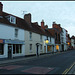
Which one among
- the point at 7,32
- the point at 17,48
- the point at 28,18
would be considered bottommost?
the point at 17,48

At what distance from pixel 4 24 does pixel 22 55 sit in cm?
777

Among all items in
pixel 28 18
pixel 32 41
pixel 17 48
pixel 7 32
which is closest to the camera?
pixel 7 32

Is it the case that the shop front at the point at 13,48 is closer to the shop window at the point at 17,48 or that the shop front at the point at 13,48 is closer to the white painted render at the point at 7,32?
the shop window at the point at 17,48

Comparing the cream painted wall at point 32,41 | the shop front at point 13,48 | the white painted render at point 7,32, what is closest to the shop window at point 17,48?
the shop front at point 13,48

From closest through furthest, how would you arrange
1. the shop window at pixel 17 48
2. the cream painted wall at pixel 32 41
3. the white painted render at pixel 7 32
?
1. the white painted render at pixel 7 32
2. the shop window at pixel 17 48
3. the cream painted wall at pixel 32 41

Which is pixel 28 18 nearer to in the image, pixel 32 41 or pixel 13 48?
pixel 32 41

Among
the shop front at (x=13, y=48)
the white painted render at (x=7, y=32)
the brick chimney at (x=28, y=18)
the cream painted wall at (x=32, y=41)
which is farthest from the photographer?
the brick chimney at (x=28, y=18)

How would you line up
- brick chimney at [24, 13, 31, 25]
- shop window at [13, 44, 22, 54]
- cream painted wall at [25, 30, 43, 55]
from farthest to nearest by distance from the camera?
1. brick chimney at [24, 13, 31, 25]
2. cream painted wall at [25, 30, 43, 55]
3. shop window at [13, 44, 22, 54]

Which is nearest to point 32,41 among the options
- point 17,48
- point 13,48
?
point 17,48

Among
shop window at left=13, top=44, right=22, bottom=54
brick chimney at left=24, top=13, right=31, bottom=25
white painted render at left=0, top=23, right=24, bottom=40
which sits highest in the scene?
brick chimney at left=24, top=13, right=31, bottom=25

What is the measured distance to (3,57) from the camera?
59.5 feet

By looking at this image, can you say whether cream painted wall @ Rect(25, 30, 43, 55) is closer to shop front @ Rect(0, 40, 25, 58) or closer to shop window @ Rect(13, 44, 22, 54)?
shop front @ Rect(0, 40, 25, 58)

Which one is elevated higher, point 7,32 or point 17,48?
point 7,32

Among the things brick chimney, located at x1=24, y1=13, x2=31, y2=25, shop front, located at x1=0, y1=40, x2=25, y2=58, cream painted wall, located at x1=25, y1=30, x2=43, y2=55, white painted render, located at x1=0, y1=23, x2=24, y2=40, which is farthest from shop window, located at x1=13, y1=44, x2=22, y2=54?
brick chimney, located at x1=24, y1=13, x2=31, y2=25
